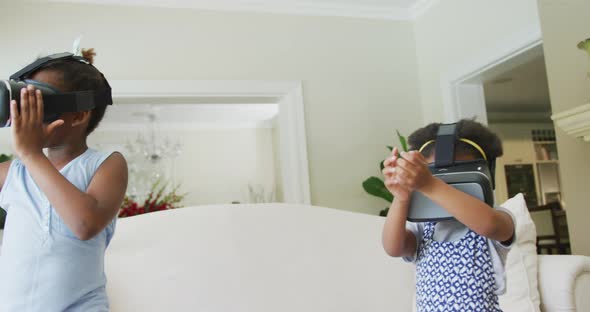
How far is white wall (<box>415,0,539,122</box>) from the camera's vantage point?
2.61m

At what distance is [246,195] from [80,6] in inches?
207

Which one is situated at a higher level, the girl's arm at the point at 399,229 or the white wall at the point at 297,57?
the white wall at the point at 297,57

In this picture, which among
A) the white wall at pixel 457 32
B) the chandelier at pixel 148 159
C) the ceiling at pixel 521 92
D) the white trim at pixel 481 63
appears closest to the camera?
the white trim at pixel 481 63

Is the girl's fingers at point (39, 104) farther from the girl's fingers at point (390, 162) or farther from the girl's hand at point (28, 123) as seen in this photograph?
the girl's fingers at point (390, 162)

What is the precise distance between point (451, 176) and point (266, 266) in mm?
773

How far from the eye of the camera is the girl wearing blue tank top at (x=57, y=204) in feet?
2.56

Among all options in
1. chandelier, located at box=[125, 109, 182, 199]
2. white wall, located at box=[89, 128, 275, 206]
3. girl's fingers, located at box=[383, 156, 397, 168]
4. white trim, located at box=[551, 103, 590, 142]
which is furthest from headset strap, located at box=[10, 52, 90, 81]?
white wall, located at box=[89, 128, 275, 206]

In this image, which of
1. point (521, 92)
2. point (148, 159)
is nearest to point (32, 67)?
point (148, 159)

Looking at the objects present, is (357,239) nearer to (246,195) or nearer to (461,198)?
(461,198)

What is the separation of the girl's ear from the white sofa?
68cm

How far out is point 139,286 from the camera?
4.70 feet

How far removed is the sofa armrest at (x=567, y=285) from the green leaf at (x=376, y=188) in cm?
179

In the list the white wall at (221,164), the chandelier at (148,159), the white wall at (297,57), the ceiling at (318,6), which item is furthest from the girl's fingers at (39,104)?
the white wall at (221,164)

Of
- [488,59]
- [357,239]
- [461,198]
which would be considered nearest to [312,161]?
[488,59]
